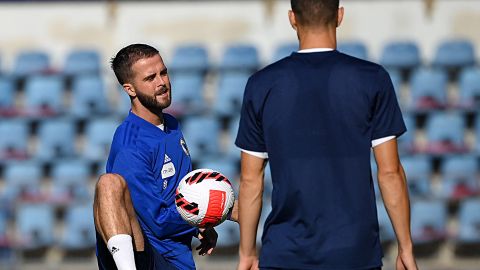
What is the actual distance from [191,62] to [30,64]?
239 cm

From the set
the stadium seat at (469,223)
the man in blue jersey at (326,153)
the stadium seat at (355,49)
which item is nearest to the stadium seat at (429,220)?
the stadium seat at (469,223)

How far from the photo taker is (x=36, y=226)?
46.0 ft

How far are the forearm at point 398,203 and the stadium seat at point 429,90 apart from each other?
32.3 ft

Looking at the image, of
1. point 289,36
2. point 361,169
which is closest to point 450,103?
point 289,36

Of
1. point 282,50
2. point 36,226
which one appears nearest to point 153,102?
point 36,226

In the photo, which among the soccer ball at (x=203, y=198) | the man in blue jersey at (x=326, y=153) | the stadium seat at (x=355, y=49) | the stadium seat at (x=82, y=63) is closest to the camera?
the man in blue jersey at (x=326, y=153)

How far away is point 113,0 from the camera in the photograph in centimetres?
1546

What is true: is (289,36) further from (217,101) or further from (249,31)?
(217,101)

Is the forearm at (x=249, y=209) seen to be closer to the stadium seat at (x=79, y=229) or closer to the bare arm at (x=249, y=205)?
the bare arm at (x=249, y=205)

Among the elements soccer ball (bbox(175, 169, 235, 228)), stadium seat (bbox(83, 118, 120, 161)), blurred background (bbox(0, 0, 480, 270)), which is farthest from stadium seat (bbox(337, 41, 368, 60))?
soccer ball (bbox(175, 169, 235, 228))

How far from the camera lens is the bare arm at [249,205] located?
4.57 meters

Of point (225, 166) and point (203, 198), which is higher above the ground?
point (203, 198)

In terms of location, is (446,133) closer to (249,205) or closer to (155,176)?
(155,176)

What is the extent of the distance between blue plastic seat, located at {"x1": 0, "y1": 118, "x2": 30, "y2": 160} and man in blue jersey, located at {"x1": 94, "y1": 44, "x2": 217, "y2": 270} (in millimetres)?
8971
